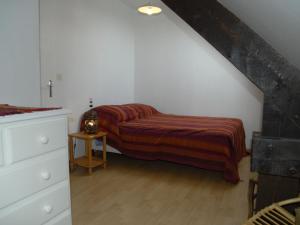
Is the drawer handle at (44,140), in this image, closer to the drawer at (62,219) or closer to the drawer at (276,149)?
the drawer at (62,219)

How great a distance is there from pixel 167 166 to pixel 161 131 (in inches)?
23.9

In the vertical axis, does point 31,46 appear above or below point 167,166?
above

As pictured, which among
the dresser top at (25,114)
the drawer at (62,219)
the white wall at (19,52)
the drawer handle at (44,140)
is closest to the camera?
the dresser top at (25,114)

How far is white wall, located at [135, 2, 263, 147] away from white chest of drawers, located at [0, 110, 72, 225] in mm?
3346

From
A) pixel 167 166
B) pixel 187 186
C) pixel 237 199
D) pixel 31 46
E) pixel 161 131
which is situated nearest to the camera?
pixel 31 46

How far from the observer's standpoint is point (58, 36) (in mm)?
3162

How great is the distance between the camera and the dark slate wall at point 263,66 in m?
1.21

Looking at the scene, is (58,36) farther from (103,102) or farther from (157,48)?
(157,48)

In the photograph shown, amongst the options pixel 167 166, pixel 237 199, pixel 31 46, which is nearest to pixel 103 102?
pixel 167 166

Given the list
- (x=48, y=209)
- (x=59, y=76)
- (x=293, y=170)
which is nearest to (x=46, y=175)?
(x=48, y=209)

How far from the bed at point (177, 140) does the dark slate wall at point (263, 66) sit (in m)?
1.52

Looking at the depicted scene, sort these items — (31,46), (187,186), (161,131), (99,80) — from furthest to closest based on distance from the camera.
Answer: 1. (99,80)
2. (161,131)
3. (187,186)
4. (31,46)

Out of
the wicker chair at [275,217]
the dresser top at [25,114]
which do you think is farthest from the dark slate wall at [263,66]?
the dresser top at [25,114]

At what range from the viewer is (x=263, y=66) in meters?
1.25
